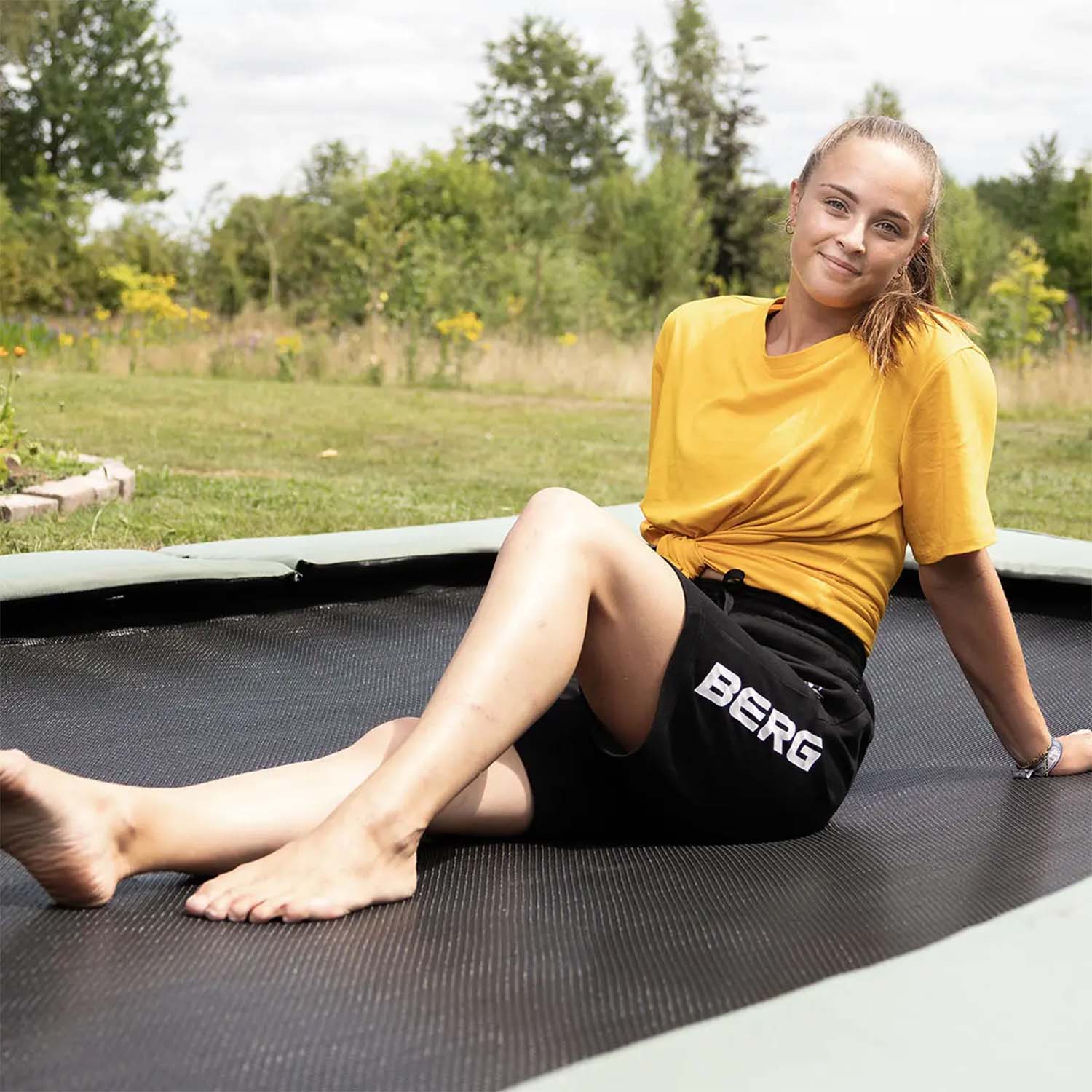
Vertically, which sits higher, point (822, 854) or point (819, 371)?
point (819, 371)

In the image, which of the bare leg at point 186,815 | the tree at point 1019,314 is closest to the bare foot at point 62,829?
the bare leg at point 186,815

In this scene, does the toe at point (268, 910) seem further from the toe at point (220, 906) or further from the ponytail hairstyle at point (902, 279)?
the ponytail hairstyle at point (902, 279)

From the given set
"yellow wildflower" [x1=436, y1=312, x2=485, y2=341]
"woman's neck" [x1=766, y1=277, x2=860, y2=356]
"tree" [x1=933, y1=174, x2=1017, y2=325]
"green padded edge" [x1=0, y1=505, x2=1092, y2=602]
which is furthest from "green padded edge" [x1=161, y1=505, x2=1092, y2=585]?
"tree" [x1=933, y1=174, x2=1017, y2=325]

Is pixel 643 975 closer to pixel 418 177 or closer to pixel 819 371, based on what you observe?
pixel 819 371

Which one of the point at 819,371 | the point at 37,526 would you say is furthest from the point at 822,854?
the point at 37,526

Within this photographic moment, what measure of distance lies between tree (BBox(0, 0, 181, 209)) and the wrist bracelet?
71.5ft

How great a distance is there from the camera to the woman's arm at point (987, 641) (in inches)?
56.5

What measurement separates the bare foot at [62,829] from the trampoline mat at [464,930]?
3cm

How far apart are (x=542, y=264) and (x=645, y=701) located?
9.68 metres

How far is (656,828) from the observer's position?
138 cm

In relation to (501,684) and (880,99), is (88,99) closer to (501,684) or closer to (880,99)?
(880,99)

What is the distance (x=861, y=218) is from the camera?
1403 mm

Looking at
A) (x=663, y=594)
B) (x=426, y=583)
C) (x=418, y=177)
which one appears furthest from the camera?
(x=418, y=177)

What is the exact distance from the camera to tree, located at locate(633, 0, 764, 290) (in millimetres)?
15008
